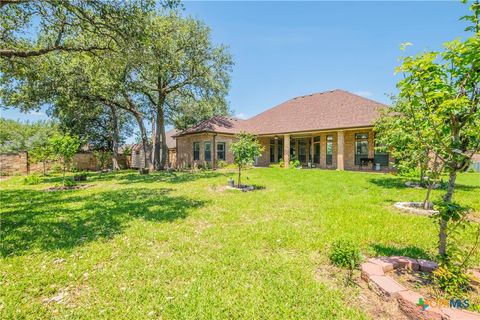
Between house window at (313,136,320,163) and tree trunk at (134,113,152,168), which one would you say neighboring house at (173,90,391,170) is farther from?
tree trunk at (134,113,152,168)

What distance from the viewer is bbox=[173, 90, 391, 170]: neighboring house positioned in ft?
56.3

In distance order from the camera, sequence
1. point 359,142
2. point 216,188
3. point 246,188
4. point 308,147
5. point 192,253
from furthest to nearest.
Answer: point 308,147, point 359,142, point 216,188, point 246,188, point 192,253

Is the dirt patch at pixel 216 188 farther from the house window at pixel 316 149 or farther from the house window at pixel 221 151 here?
the house window at pixel 316 149

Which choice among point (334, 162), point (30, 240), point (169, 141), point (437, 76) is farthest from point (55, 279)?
point (169, 141)

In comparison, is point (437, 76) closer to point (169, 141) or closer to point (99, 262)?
point (99, 262)

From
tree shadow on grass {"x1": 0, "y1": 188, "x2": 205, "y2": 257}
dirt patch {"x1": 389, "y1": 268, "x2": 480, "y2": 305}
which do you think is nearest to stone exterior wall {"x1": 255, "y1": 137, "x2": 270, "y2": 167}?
tree shadow on grass {"x1": 0, "y1": 188, "x2": 205, "y2": 257}

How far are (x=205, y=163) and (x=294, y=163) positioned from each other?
776cm

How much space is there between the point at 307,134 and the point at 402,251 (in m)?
16.9

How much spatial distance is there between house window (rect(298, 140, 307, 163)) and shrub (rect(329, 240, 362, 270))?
1904cm

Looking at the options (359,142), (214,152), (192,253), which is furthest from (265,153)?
(192,253)

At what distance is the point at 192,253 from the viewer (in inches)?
166

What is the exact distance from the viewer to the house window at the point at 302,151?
22.4 metres

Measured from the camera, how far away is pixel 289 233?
198 inches
